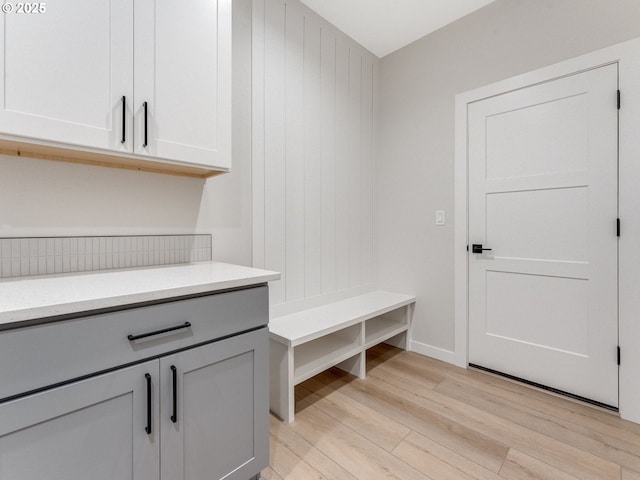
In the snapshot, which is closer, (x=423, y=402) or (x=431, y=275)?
(x=423, y=402)

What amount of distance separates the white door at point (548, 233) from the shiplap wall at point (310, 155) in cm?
89

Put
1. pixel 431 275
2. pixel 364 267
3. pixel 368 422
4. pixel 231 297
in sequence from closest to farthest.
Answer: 1. pixel 231 297
2. pixel 368 422
3. pixel 431 275
4. pixel 364 267

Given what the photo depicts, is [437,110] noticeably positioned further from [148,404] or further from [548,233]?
[148,404]

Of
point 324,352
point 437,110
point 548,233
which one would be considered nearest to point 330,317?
point 324,352

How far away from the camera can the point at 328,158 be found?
240cm

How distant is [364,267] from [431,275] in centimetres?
56

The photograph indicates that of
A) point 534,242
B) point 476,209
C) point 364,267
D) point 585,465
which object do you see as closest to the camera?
point 585,465

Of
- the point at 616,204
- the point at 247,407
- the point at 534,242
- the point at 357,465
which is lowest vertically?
the point at 357,465

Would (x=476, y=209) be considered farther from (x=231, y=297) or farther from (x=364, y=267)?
(x=231, y=297)

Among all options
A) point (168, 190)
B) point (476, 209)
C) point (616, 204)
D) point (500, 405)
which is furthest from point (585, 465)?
point (168, 190)

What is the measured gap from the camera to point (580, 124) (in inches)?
73.2

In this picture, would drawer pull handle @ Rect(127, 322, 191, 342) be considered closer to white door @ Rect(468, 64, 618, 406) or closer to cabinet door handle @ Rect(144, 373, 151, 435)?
cabinet door handle @ Rect(144, 373, 151, 435)

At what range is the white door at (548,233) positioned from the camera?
1796 mm

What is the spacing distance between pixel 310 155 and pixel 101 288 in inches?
63.7
